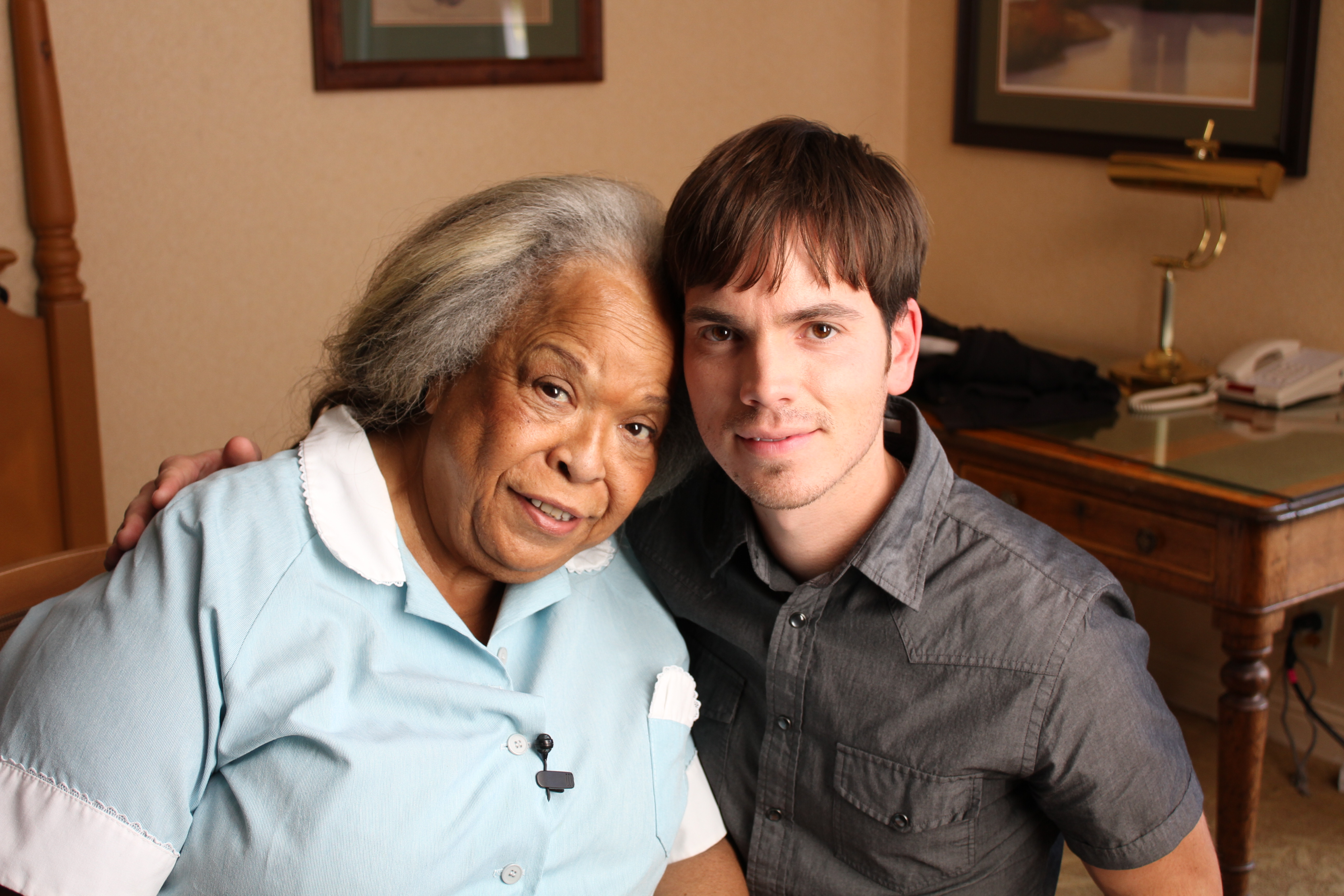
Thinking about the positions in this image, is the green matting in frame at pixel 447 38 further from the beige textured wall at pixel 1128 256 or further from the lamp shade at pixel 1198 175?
Result: the lamp shade at pixel 1198 175

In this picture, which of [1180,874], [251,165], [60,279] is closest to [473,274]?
[1180,874]

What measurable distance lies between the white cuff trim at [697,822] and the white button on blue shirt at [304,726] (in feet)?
0.22

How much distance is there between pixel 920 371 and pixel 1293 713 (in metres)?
1.30

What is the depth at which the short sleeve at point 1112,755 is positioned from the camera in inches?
48.0

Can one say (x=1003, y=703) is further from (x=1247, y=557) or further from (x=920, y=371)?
(x=920, y=371)

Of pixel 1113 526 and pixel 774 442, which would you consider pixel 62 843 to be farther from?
pixel 1113 526

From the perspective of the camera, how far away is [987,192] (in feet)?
11.5

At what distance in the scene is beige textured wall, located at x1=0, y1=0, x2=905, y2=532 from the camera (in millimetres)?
2645

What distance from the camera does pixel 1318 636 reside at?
2.87 m

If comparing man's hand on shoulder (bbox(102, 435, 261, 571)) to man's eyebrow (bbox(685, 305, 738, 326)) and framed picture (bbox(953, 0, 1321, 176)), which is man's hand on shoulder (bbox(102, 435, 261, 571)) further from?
framed picture (bbox(953, 0, 1321, 176))

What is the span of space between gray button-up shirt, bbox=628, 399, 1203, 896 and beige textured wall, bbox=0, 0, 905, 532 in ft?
5.62

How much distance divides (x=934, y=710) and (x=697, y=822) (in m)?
0.34

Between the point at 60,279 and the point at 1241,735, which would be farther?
the point at 60,279

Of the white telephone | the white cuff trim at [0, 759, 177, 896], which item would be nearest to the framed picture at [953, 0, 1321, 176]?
the white telephone
